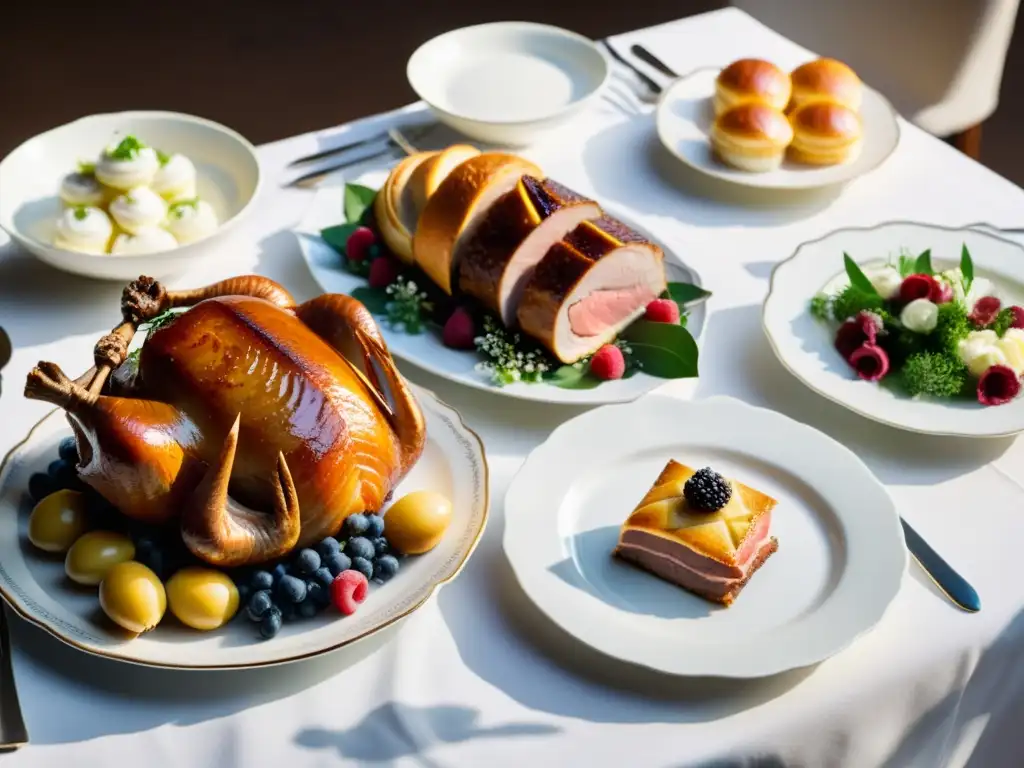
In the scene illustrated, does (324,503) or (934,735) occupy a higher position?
(324,503)

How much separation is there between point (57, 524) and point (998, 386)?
107cm

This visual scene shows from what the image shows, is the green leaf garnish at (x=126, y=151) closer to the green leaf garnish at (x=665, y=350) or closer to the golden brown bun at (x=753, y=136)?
the green leaf garnish at (x=665, y=350)

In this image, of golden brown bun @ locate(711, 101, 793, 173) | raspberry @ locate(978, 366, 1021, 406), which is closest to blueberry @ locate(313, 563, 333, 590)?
raspberry @ locate(978, 366, 1021, 406)

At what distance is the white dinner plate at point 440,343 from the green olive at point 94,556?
471 millimetres

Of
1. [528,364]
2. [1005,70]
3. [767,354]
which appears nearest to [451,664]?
[528,364]

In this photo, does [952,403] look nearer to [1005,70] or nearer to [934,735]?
[934,735]

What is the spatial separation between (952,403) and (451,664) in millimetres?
700

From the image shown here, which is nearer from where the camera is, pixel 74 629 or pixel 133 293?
pixel 74 629

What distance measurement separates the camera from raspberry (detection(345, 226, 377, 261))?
62.7 inches

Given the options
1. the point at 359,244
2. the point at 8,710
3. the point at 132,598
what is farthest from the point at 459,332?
the point at 8,710

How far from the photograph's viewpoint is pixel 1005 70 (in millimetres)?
4051

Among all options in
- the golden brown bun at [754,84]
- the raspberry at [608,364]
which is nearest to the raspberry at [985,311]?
the raspberry at [608,364]

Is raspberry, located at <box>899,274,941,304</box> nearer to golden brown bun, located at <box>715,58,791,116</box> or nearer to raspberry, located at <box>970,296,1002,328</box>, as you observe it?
raspberry, located at <box>970,296,1002,328</box>

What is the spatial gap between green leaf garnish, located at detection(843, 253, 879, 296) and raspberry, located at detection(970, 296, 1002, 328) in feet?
0.41
